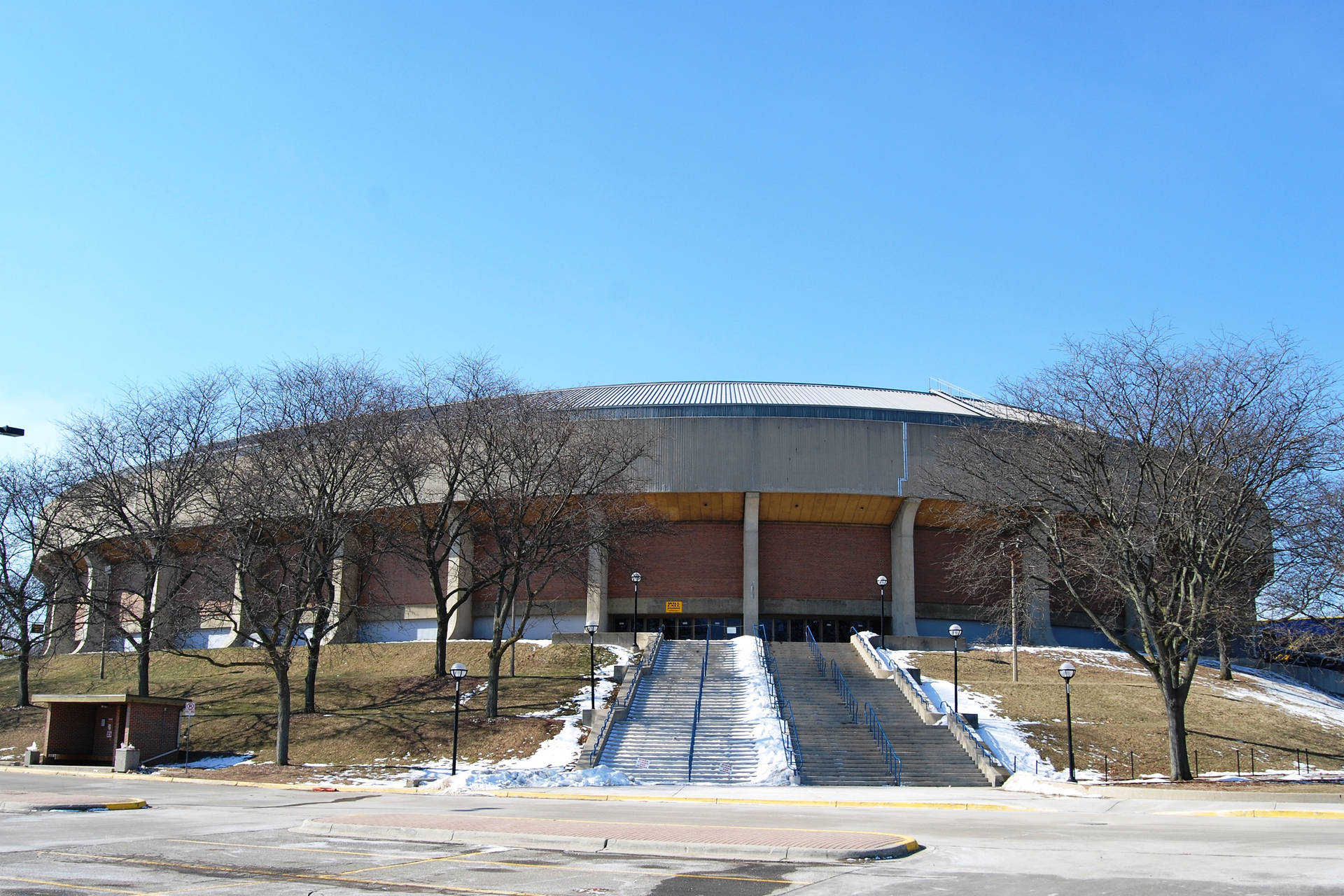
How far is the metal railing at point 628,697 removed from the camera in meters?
29.0

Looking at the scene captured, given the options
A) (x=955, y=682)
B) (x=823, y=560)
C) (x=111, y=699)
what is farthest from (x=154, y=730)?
(x=823, y=560)

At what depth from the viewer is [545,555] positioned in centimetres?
3553

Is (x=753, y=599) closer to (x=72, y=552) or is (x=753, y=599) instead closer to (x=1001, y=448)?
(x=1001, y=448)

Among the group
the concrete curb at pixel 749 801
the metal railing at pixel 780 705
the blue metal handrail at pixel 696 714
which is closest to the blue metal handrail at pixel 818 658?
the metal railing at pixel 780 705

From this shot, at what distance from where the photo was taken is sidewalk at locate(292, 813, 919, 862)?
12547 mm

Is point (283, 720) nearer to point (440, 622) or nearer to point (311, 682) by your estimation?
Result: point (311, 682)

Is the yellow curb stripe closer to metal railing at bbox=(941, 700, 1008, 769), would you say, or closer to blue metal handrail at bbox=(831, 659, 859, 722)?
metal railing at bbox=(941, 700, 1008, 769)

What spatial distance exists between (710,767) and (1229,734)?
635 inches

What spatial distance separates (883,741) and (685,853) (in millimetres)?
17328

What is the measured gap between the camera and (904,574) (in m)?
47.9

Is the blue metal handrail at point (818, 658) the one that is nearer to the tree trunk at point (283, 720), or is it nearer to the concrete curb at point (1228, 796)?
the concrete curb at point (1228, 796)

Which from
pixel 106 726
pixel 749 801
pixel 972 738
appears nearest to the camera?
pixel 749 801

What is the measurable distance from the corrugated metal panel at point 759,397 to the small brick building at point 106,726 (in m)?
20.4

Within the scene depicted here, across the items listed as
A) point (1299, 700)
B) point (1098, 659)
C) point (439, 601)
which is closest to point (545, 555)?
point (439, 601)
